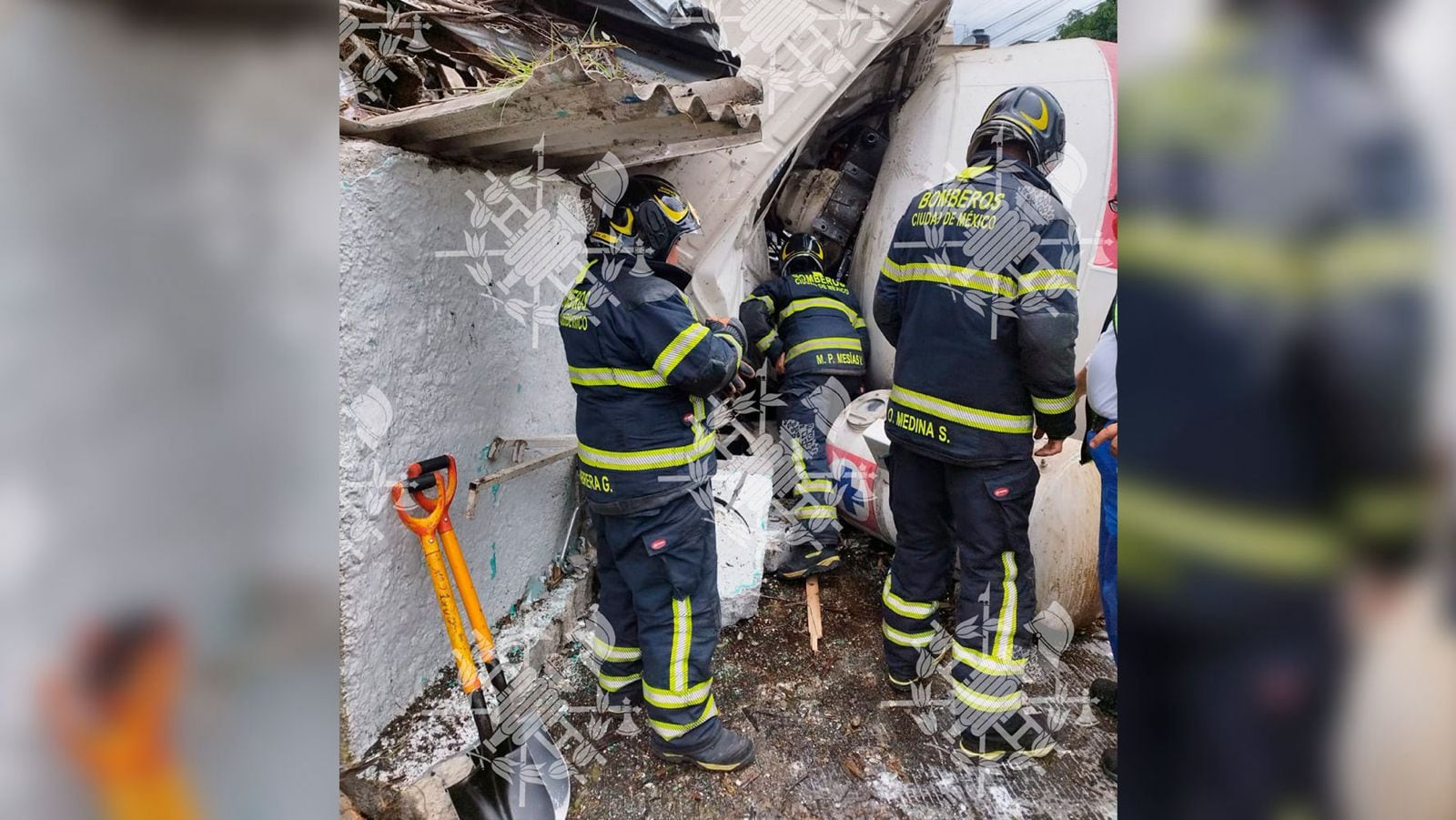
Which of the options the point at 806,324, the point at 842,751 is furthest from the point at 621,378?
the point at 806,324

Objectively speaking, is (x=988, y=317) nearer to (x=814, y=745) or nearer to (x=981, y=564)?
A: (x=981, y=564)

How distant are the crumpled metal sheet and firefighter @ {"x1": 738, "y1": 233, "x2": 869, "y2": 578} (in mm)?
1615

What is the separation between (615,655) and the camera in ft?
8.39

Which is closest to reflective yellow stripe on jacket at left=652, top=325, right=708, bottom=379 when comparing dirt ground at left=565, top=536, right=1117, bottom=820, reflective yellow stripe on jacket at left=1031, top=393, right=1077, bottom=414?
reflective yellow stripe on jacket at left=1031, top=393, right=1077, bottom=414

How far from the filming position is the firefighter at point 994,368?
2197mm

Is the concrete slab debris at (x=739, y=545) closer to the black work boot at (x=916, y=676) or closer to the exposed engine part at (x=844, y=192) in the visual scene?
the black work boot at (x=916, y=676)

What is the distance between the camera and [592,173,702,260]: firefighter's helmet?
7.38 ft

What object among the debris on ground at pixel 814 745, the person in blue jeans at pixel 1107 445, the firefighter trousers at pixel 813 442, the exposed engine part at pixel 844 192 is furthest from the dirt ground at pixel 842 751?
the exposed engine part at pixel 844 192

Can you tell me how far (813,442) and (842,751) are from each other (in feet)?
5.76

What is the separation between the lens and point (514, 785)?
82.2 inches
